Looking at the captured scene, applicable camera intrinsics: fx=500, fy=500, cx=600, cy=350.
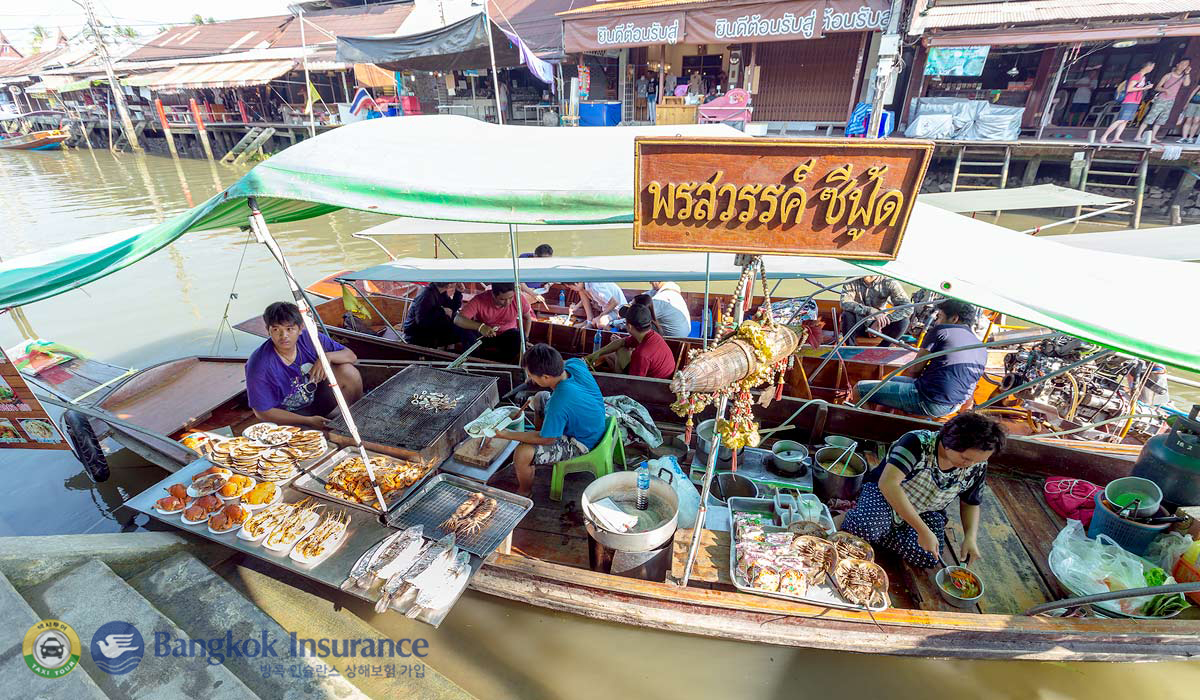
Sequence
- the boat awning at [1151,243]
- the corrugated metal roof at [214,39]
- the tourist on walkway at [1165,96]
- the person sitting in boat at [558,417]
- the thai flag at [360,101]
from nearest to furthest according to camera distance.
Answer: the person sitting in boat at [558,417] < the boat awning at [1151,243] < the tourist on walkway at [1165,96] < the thai flag at [360,101] < the corrugated metal roof at [214,39]

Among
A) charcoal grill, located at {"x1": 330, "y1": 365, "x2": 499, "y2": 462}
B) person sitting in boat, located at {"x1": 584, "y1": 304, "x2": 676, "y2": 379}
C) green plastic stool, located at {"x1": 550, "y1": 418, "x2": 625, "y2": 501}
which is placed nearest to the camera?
charcoal grill, located at {"x1": 330, "y1": 365, "x2": 499, "y2": 462}

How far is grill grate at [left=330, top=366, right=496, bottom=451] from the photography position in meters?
3.75

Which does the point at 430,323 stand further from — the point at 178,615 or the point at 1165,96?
the point at 1165,96

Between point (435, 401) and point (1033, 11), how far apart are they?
17.6 meters

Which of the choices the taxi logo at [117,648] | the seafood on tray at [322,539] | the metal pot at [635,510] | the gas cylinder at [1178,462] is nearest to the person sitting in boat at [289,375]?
the seafood on tray at [322,539]

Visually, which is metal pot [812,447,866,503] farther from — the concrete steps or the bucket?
the concrete steps

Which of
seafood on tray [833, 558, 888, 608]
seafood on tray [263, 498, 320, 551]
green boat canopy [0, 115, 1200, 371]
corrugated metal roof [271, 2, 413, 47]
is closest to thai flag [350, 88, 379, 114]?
corrugated metal roof [271, 2, 413, 47]

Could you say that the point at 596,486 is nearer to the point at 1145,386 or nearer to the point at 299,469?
the point at 299,469

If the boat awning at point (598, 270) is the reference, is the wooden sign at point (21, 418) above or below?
below

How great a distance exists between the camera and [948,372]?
4.29 m

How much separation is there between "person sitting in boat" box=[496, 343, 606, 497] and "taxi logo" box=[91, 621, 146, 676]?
8.03 feet

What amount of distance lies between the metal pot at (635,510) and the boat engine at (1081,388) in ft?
13.6

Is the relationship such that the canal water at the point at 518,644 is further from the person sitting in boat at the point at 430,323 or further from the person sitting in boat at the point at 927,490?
the person sitting in boat at the point at 430,323

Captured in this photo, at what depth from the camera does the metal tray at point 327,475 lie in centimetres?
336
